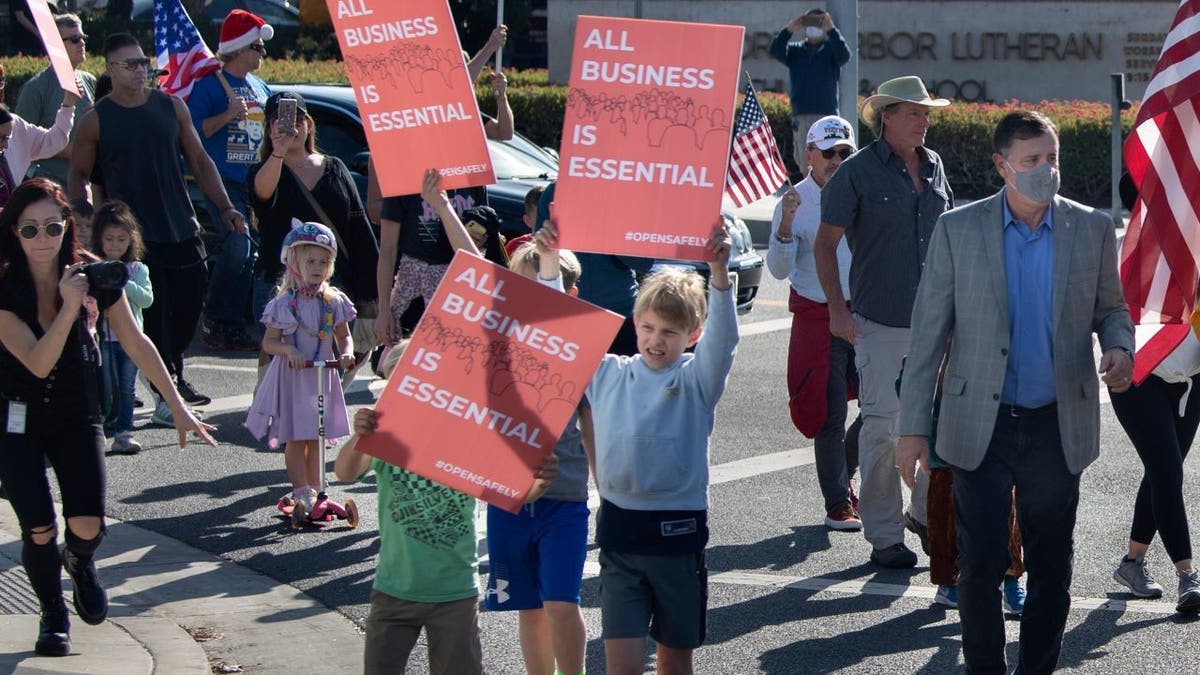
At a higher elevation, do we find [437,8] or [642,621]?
[437,8]

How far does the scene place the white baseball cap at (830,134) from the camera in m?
8.31

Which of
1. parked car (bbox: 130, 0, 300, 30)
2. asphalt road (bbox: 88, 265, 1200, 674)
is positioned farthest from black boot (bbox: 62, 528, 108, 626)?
parked car (bbox: 130, 0, 300, 30)

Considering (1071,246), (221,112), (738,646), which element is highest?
(221,112)

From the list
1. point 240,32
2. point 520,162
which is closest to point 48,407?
point 240,32

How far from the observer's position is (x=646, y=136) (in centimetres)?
509

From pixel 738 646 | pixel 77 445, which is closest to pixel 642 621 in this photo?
pixel 738 646

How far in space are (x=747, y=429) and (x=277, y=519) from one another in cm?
316

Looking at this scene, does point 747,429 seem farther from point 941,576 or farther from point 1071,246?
point 1071,246

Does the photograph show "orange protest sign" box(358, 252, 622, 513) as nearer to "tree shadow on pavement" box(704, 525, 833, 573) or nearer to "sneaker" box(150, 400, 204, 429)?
"tree shadow on pavement" box(704, 525, 833, 573)

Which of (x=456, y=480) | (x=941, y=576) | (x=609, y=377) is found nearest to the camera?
(x=456, y=480)

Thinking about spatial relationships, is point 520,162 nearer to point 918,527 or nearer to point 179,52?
point 179,52

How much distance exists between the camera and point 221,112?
1208 centimetres

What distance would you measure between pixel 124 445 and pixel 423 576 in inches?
200

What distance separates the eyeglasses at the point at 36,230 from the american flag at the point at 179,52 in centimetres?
654
